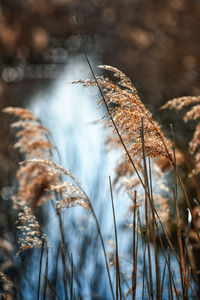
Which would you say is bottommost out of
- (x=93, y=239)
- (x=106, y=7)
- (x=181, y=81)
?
(x=93, y=239)

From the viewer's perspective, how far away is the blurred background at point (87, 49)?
11.2 ft

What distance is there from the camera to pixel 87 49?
507 cm

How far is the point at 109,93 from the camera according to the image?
0.76 m

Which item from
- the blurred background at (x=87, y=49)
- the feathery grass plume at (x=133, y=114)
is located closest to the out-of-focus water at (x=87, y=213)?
the blurred background at (x=87, y=49)

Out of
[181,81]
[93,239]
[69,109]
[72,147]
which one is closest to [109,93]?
[93,239]

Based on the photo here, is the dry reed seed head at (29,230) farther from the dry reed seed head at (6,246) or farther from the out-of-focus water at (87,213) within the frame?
the dry reed seed head at (6,246)

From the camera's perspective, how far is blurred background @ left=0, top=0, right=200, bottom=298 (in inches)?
134

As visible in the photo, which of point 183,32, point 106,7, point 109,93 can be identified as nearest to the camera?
point 109,93

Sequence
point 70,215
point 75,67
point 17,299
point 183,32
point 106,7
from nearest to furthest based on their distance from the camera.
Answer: point 17,299
point 70,215
point 183,32
point 106,7
point 75,67

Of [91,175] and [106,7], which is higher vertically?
[106,7]

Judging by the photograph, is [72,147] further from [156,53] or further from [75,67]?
[75,67]

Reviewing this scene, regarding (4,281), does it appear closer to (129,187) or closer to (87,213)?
(129,187)

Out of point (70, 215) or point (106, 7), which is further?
point (106, 7)

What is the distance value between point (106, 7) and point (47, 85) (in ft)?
6.00
